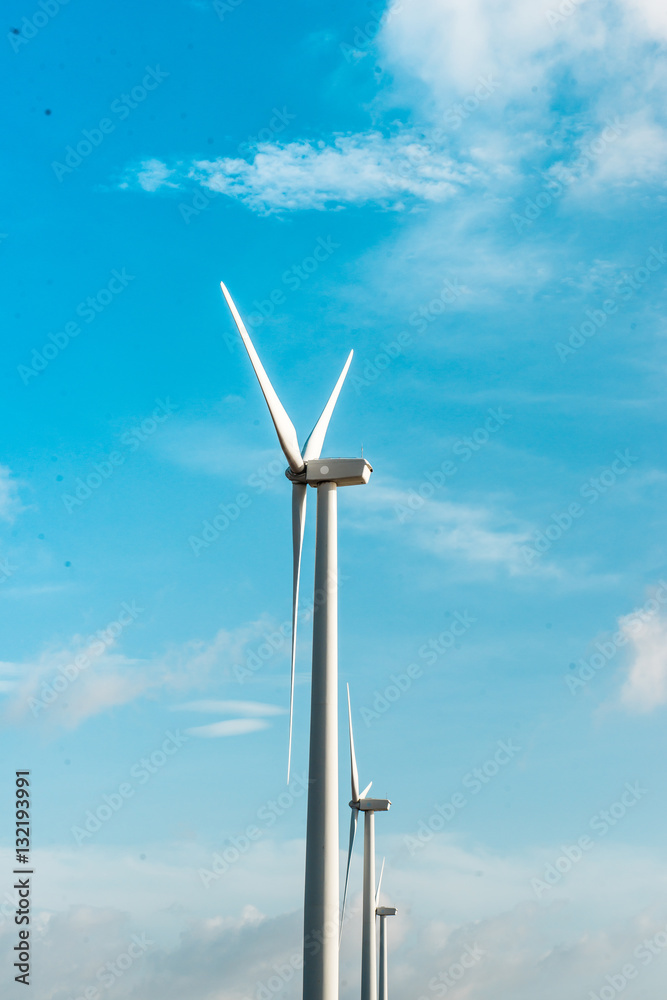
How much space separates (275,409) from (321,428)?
4057 mm

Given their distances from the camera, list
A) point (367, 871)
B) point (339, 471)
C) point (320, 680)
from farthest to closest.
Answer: point (367, 871)
point (339, 471)
point (320, 680)

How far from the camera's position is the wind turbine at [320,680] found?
25.2m

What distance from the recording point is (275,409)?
100 feet

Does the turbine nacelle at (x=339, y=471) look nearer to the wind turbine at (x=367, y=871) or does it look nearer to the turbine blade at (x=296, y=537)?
the turbine blade at (x=296, y=537)

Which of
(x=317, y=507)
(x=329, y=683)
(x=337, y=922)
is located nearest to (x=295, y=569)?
(x=317, y=507)

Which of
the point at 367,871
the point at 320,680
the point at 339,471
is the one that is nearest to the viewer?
the point at 320,680

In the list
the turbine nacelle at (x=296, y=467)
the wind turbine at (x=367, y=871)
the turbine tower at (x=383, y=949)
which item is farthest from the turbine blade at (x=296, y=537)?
the turbine tower at (x=383, y=949)

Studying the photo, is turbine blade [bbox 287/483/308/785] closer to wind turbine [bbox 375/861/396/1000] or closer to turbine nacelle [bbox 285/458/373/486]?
turbine nacelle [bbox 285/458/373/486]

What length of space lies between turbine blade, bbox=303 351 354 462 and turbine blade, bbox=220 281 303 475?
737 mm

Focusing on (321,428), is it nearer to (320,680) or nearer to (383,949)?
(320,680)

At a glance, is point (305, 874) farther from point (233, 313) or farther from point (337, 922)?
point (233, 313)

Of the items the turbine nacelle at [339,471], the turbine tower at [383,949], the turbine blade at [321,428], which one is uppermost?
the turbine blade at [321,428]

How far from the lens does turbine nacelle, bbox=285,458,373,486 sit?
30188mm

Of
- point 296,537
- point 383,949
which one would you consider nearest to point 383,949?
point 383,949
